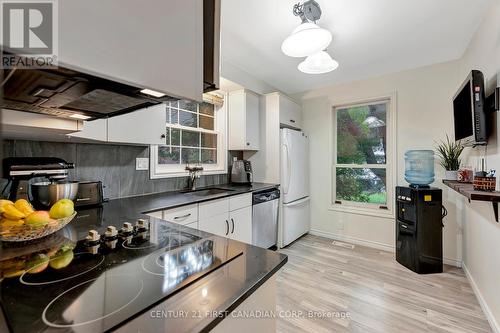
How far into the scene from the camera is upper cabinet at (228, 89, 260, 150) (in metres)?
3.00

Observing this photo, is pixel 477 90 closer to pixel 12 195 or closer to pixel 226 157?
pixel 226 157

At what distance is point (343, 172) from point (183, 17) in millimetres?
3433

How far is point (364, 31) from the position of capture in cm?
211

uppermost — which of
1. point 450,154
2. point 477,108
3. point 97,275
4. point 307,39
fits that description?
point 307,39

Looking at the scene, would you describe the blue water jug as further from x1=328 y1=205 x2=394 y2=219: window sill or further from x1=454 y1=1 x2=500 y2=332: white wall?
x1=328 y1=205 x2=394 y2=219: window sill

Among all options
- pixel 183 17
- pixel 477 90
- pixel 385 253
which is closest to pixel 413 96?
pixel 477 90

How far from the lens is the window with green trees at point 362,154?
10.6 ft

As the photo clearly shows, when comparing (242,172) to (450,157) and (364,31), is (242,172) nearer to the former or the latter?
(364,31)

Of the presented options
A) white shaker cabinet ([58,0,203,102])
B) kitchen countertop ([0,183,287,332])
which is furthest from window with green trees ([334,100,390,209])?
white shaker cabinet ([58,0,203,102])

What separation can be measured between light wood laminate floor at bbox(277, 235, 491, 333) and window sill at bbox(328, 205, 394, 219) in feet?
1.82

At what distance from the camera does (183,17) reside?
0.59 meters

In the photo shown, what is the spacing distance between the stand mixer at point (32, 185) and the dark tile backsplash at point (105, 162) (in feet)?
1.07

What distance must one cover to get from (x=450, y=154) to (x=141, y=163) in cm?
338

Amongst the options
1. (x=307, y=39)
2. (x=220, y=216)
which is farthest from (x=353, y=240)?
(x=307, y=39)
